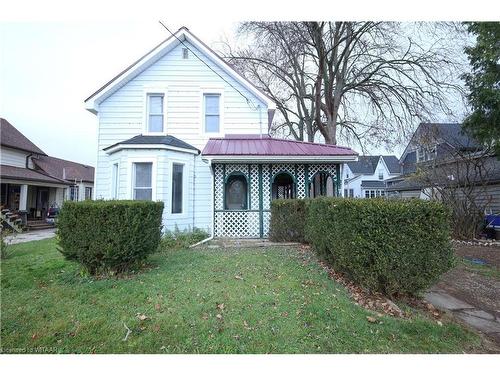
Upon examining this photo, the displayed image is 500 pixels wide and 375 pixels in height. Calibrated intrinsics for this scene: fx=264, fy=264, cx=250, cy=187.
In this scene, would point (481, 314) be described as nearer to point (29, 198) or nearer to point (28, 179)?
point (28, 179)

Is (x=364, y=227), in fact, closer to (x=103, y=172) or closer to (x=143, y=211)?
(x=143, y=211)

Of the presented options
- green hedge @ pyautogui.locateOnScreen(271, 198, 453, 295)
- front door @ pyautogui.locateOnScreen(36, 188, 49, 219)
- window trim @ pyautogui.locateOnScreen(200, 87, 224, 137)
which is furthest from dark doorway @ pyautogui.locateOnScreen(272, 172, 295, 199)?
front door @ pyautogui.locateOnScreen(36, 188, 49, 219)

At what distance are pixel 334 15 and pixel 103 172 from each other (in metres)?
9.99

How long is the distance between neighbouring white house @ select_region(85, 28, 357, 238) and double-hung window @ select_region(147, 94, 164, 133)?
0.04 m

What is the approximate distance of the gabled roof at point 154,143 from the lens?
9.28m

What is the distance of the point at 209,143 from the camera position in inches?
410

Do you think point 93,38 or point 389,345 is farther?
point 93,38

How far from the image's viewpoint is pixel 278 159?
9.58 m

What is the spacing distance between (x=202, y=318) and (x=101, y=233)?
8.79 ft

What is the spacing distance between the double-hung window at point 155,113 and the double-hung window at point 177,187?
6.97 feet

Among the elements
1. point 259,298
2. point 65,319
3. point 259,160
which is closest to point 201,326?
point 259,298

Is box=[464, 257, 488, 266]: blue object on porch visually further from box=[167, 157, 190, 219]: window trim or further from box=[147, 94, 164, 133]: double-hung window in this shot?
box=[147, 94, 164, 133]: double-hung window

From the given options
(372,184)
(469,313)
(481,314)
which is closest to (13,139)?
(469,313)

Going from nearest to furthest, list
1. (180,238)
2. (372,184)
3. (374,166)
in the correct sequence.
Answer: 1. (180,238)
2. (372,184)
3. (374,166)
